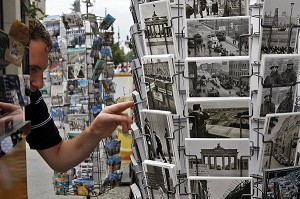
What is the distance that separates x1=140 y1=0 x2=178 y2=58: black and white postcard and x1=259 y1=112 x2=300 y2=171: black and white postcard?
0.42 metres

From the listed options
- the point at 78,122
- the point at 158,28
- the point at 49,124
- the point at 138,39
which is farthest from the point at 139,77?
the point at 78,122

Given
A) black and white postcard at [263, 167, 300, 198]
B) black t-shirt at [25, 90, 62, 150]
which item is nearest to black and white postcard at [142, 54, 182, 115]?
black and white postcard at [263, 167, 300, 198]

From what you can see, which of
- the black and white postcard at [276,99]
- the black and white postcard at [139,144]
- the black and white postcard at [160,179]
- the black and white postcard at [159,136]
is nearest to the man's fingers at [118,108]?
the black and white postcard at [139,144]

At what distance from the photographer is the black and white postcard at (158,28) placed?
5.39 ft

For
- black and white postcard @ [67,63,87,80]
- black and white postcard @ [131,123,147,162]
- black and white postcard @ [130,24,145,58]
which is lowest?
black and white postcard @ [131,123,147,162]

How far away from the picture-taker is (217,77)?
1598 mm

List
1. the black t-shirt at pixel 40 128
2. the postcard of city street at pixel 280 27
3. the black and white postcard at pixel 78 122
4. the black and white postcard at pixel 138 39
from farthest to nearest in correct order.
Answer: the black and white postcard at pixel 78 122 < the black t-shirt at pixel 40 128 < the black and white postcard at pixel 138 39 < the postcard of city street at pixel 280 27

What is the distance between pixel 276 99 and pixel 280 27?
0.25 m

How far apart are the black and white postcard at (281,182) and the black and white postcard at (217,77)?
0.29 metres

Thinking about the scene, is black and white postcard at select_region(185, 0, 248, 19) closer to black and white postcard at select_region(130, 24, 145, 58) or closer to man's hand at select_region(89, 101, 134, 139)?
black and white postcard at select_region(130, 24, 145, 58)

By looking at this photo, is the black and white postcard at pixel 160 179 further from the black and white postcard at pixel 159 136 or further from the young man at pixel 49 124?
the young man at pixel 49 124

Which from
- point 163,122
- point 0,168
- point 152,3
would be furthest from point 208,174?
point 0,168

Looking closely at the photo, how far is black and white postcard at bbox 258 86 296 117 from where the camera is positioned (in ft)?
5.24

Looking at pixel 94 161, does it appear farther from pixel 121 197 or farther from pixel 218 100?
pixel 218 100
